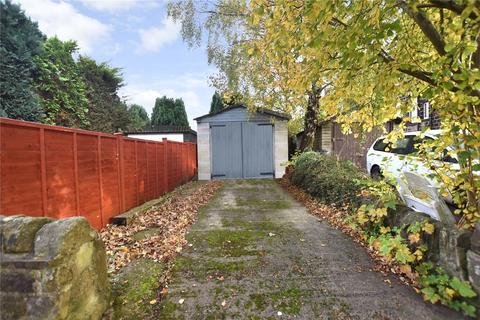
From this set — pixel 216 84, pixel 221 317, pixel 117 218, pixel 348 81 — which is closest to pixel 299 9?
pixel 348 81

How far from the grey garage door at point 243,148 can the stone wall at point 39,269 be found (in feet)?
30.3

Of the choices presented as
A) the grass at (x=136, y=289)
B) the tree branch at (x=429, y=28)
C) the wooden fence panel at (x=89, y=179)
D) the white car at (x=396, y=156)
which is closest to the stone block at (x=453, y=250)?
the white car at (x=396, y=156)

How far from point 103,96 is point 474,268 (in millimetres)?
16631

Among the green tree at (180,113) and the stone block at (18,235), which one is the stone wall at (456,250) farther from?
the green tree at (180,113)

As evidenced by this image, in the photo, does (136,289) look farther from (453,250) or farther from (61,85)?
(61,85)

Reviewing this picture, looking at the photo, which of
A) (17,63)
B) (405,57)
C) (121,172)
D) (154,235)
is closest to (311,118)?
(121,172)

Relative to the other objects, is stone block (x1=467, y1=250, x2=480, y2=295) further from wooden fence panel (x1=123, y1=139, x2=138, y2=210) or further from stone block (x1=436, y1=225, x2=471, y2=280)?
wooden fence panel (x1=123, y1=139, x2=138, y2=210)

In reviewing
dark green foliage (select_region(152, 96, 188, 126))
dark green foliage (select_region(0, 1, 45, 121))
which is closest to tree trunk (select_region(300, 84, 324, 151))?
dark green foliage (select_region(0, 1, 45, 121))

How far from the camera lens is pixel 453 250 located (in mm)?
2449

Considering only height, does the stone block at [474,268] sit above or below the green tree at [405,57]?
below

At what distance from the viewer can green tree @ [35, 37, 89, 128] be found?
9641 mm

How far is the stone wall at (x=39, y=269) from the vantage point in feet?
5.63

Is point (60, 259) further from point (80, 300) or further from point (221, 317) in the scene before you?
point (221, 317)

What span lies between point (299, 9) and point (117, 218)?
410cm
